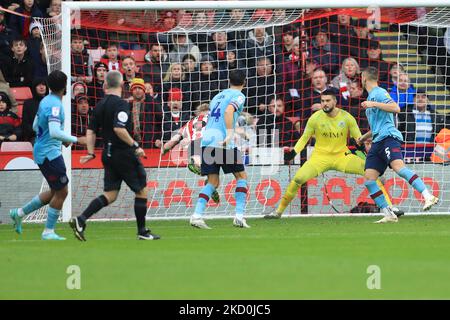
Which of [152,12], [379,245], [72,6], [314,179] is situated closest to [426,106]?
[314,179]

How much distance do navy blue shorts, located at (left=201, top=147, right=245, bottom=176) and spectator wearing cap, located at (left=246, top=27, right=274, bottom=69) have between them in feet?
16.2

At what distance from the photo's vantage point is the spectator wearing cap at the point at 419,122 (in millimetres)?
20312

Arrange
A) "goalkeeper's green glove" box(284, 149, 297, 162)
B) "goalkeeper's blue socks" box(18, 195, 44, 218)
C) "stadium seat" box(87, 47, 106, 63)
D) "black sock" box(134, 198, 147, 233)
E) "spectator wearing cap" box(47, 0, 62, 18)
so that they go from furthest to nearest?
"spectator wearing cap" box(47, 0, 62, 18) → "stadium seat" box(87, 47, 106, 63) → "goalkeeper's green glove" box(284, 149, 297, 162) → "goalkeeper's blue socks" box(18, 195, 44, 218) → "black sock" box(134, 198, 147, 233)

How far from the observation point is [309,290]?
8688mm

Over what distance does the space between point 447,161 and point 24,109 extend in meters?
7.68

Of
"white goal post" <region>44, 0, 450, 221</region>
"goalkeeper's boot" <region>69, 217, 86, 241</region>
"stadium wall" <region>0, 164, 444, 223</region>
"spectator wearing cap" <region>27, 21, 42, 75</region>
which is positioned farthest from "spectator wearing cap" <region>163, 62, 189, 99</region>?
"goalkeeper's boot" <region>69, 217, 86, 241</region>

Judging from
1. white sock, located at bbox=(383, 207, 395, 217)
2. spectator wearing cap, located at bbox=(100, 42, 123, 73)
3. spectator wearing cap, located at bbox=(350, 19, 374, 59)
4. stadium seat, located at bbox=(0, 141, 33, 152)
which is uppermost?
spectator wearing cap, located at bbox=(350, 19, 374, 59)

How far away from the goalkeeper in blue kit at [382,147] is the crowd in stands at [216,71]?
3.04m

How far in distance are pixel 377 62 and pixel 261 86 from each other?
7.53 ft

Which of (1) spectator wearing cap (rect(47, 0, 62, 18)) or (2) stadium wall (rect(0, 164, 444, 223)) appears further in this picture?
(1) spectator wearing cap (rect(47, 0, 62, 18))

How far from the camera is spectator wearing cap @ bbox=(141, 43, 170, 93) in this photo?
20312 millimetres

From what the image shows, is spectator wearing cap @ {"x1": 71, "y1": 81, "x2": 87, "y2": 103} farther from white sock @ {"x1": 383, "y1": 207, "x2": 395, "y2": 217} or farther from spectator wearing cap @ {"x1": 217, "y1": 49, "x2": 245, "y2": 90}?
white sock @ {"x1": 383, "y1": 207, "x2": 395, "y2": 217}

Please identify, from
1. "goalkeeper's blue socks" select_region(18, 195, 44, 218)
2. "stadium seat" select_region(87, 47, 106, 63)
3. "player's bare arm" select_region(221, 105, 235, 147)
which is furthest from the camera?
"stadium seat" select_region(87, 47, 106, 63)

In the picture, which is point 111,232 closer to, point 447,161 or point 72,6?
point 72,6
